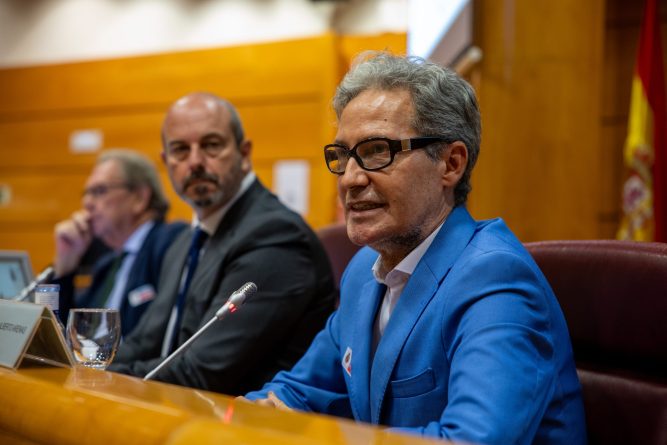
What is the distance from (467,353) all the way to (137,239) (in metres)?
2.39

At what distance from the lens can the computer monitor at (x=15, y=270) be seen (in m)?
2.35

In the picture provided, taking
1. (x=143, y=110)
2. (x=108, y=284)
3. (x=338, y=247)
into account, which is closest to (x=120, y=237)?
(x=108, y=284)

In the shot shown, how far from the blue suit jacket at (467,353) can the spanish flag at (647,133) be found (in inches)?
69.1

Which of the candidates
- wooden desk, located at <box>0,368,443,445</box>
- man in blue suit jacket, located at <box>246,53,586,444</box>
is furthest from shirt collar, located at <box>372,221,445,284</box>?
wooden desk, located at <box>0,368,443,445</box>

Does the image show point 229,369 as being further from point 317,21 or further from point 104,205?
point 317,21

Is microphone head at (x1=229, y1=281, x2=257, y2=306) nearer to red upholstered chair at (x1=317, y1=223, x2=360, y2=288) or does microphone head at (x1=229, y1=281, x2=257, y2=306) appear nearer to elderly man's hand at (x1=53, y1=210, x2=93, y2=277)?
red upholstered chair at (x1=317, y1=223, x2=360, y2=288)

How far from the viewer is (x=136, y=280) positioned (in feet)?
9.58

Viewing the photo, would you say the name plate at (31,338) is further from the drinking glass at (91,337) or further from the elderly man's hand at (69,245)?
the elderly man's hand at (69,245)

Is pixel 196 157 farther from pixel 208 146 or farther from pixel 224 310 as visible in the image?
pixel 224 310

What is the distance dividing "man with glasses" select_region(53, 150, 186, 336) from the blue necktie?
673 millimetres

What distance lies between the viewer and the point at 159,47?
5.99 meters

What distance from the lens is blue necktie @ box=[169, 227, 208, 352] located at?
2139mm

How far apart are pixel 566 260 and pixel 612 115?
2.20m

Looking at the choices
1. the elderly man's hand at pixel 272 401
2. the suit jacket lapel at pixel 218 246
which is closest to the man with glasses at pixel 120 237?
the suit jacket lapel at pixel 218 246
